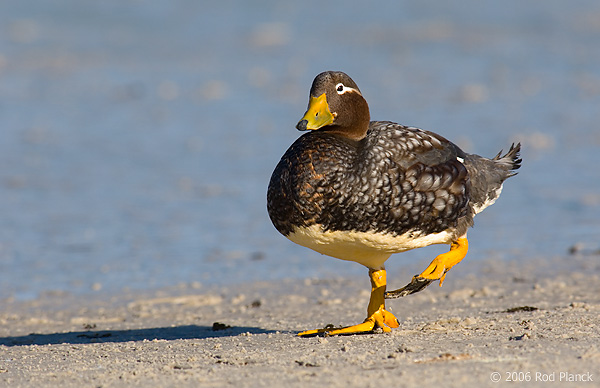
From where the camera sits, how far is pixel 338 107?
242 inches

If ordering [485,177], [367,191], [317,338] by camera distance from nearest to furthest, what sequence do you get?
1. [367,191]
2. [317,338]
3. [485,177]

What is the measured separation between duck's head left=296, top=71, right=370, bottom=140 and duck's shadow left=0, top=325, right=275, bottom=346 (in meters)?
1.71

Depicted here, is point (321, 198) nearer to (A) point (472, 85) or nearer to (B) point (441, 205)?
(B) point (441, 205)

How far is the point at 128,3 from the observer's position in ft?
94.8

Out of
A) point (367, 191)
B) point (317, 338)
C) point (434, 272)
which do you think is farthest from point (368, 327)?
point (367, 191)

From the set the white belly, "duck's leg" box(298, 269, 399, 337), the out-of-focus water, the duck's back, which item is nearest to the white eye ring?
the duck's back

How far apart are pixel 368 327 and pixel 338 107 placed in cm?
155

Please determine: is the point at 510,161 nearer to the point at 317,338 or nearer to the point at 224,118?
the point at 317,338

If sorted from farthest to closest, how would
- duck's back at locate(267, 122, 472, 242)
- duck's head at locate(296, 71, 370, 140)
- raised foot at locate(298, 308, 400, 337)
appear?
1. raised foot at locate(298, 308, 400, 337)
2. duck's head at locate(296, 71, 370, 140)
3. duck's back at locate(267, 122, 472, 242)

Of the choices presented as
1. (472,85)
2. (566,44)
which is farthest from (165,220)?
(566,44)

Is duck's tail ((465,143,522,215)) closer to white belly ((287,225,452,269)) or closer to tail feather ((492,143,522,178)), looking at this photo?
tail feather ((492,143,522,178))

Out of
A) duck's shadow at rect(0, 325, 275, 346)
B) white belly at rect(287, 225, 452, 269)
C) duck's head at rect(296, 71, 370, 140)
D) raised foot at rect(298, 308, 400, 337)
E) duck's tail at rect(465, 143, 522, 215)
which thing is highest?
duck's head at rect(296, 71, 370, 140)

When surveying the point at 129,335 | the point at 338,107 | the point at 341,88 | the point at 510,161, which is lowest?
the point at 129,335

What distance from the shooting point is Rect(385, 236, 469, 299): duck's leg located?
20.1 feet
